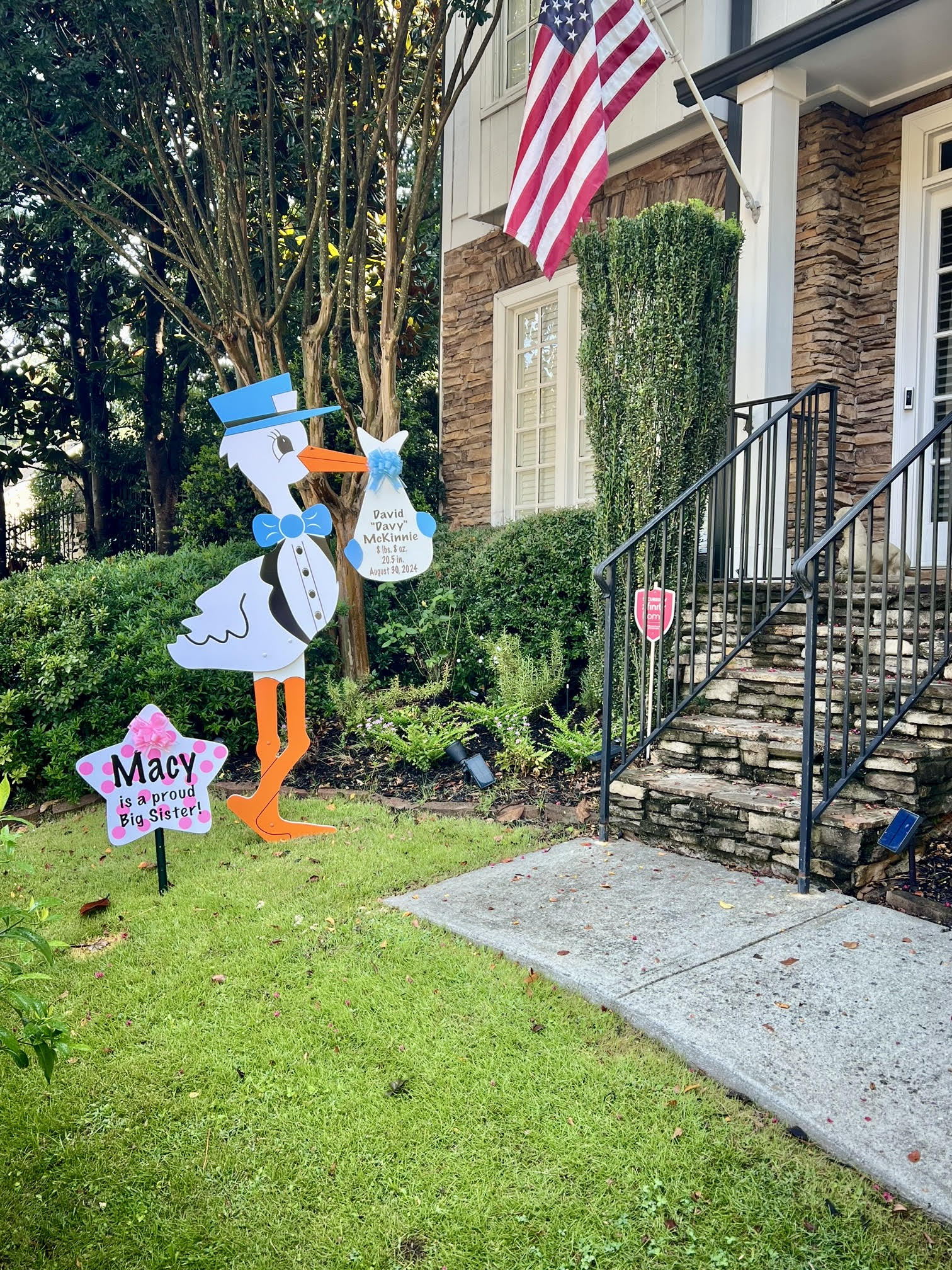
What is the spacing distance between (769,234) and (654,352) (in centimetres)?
126

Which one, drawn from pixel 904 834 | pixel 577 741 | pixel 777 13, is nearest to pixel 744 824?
pixel 904 834

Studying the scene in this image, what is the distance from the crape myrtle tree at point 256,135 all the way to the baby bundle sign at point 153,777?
8.92 feet

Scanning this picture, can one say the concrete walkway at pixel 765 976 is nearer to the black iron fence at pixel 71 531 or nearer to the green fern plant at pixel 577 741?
the green fern plant at pixel 577 741

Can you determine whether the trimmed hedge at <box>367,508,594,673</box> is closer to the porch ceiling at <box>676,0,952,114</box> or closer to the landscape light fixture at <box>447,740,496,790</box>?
the landscape light fixture at <box>447,740,496,790</box>

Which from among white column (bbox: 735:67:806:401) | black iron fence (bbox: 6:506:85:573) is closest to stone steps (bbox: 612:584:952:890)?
white column (bbox: 735:67:806:401)

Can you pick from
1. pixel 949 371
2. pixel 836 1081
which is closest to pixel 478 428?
pixel 949 371

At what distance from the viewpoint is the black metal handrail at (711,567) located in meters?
4.35

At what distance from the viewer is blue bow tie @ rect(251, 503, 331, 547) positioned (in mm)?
4375

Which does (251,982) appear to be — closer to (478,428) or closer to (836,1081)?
(836,1081)

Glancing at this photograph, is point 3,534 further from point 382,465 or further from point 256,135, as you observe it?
point 382,465

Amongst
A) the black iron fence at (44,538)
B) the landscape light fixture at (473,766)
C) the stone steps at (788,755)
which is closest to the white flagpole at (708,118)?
the stone steps at (788,755)

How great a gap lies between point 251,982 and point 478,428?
6.72 m

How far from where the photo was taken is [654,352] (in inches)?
197

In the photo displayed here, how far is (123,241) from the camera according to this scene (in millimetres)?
9336
